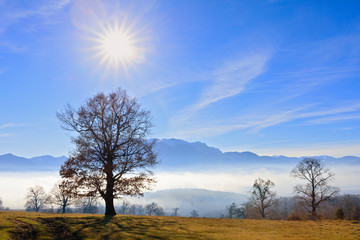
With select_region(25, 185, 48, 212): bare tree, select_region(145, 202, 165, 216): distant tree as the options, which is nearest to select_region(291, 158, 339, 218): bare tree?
select_region(25, 185, 48, 212): bare tree

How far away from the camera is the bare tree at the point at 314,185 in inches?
1908

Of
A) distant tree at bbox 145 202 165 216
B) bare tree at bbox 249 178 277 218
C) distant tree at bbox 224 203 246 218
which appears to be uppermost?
bare tree at bbox 249 178 277 218

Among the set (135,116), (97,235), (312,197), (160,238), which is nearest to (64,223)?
(97,235)

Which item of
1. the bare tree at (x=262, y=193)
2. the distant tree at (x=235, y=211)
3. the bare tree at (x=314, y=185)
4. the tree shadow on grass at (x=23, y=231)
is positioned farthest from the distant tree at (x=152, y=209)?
the tree shadow on grass at (x=23, y=231)

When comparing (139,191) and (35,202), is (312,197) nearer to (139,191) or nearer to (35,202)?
(139,191)

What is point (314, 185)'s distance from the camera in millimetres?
49219

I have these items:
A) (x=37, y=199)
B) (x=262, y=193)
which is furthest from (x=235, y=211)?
(x=37, y=199)

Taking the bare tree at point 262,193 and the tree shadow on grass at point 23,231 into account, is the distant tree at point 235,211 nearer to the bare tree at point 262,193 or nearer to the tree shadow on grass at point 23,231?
the bare tree at point 262,193

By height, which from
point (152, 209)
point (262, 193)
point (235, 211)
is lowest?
point (152, 209)

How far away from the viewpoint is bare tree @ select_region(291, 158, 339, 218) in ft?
159

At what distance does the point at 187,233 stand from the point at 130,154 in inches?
563

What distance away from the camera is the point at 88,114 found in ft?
102

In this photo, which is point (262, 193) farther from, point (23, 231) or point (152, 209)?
point (152, 209)

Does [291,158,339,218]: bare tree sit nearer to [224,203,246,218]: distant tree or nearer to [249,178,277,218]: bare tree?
[249,178,277,218]: bare tree
